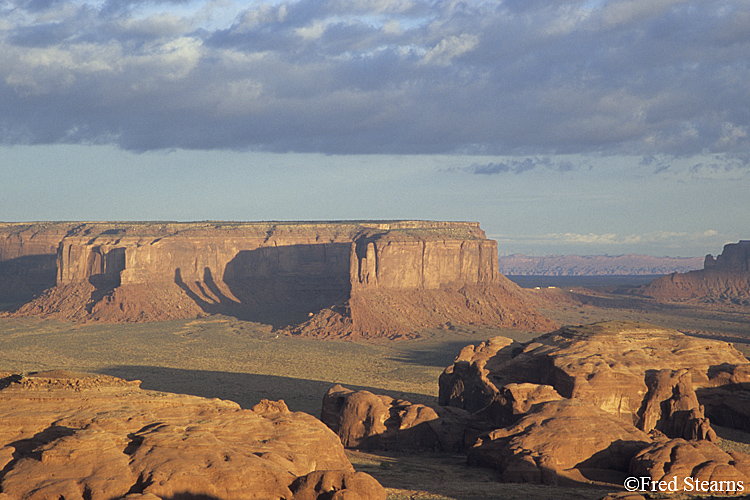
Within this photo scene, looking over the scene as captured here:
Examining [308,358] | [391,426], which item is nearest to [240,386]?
[308,358]

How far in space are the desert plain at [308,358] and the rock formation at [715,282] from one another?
29698mm

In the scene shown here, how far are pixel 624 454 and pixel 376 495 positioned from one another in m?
12.6

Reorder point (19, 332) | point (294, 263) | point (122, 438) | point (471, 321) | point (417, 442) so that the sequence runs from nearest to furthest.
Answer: point (122, 438)
point (417, 442)
point (19, 332)
point (471, 321)
point (294, 263)

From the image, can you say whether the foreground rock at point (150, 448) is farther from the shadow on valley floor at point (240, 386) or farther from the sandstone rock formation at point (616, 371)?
the shadow on valley floor at point (240, 386)

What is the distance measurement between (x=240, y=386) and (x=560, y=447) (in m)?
34.1

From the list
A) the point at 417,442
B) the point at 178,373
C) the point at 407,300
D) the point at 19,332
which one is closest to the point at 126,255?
the point at 19,332

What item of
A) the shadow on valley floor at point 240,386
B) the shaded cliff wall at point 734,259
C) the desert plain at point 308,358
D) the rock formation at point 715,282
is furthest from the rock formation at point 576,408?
the shaded cliff wall at point 734,259

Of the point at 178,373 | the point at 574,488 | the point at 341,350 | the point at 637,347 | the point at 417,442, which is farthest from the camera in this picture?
the point at 341,350

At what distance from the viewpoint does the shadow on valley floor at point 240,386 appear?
53.2 meters

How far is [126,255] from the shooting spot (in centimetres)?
11281

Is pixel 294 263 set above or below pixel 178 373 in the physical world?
above

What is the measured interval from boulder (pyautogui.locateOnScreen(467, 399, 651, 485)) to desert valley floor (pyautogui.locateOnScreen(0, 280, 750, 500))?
100 cm

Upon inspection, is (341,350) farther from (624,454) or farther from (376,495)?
(376,495)

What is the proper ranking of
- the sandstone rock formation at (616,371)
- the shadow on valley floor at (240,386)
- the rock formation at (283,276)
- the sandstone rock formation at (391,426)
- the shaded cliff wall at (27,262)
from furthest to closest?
the shaded cliff wall at (27,262)
the rock formation at (283,276)
the shadow on valley floor at (240,386)
the sandstone rock formation at (616,371)
the sandstone rock formation at (391,426)
